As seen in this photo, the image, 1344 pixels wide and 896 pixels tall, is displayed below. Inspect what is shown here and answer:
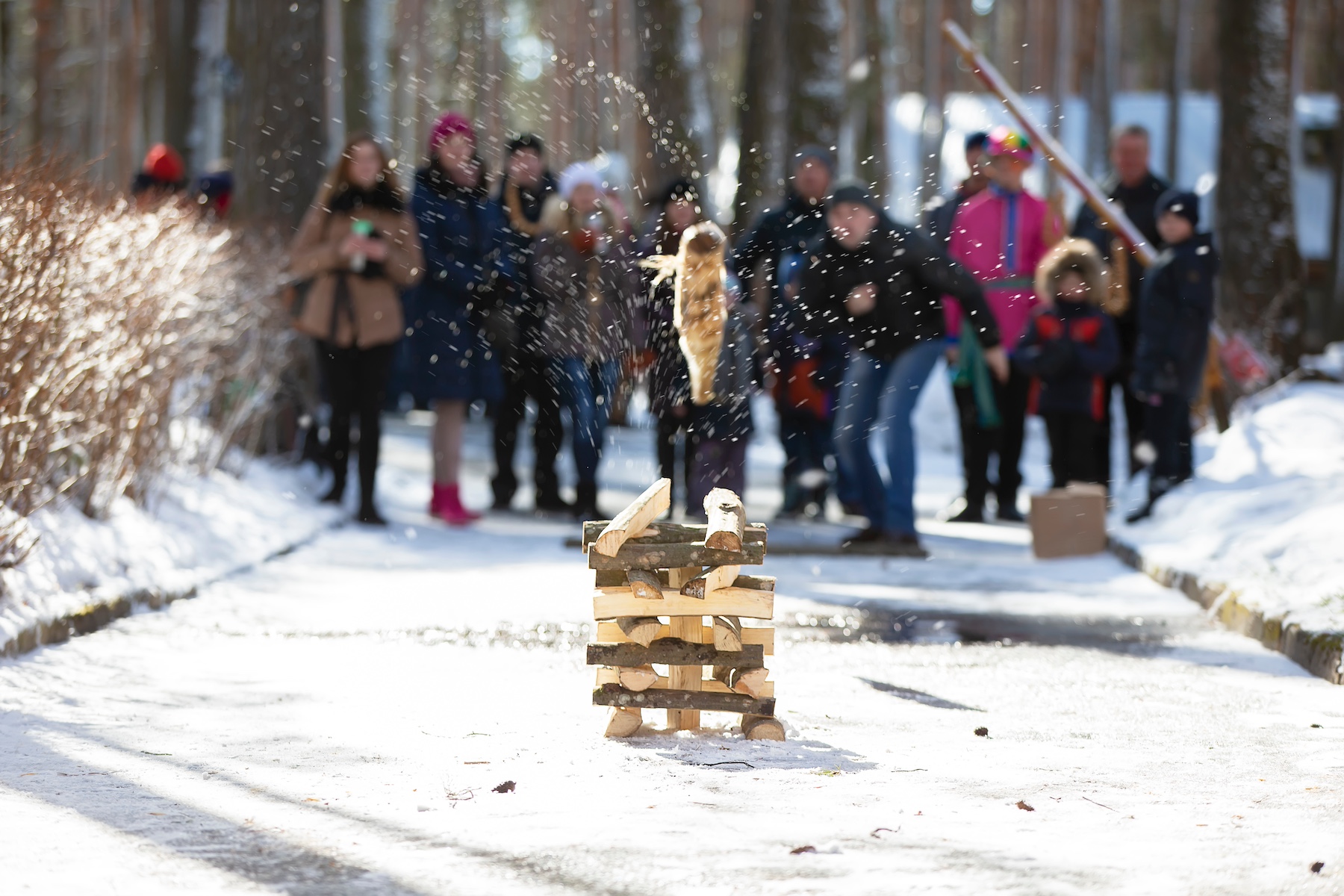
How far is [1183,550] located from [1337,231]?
1919cm

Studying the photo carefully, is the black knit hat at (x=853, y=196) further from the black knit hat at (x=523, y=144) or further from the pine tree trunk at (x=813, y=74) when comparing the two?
the pine tree trunk at (x=813, y=74)

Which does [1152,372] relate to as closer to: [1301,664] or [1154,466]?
[1154,466]

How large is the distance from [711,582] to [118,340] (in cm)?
426

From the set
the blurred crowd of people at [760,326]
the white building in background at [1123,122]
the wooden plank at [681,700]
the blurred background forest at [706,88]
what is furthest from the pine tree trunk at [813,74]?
the white building in background at [1123,122]

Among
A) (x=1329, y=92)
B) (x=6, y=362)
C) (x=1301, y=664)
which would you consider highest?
(x=1329, y=92)

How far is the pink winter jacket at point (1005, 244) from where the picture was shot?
12.1 m

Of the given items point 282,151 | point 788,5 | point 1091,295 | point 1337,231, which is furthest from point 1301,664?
point 1337,231

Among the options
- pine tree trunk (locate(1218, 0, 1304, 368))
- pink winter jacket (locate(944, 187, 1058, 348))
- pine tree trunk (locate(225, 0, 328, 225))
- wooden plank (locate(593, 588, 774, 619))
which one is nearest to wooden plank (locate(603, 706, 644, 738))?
wooden plank (locate(593, 588, 774, 619))

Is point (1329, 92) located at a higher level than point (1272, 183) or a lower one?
higher

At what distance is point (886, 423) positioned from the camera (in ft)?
34.3

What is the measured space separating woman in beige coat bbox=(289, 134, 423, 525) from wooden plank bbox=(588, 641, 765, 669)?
6.09m

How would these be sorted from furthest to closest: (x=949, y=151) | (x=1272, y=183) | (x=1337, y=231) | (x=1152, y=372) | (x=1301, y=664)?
(x=949, y=151), (x=1337, y=231), (x=1272, y=183), (x=1152, y=372), (x=1301, y=664)

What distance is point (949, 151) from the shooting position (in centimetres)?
4247

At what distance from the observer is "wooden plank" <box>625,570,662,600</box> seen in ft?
17.8
